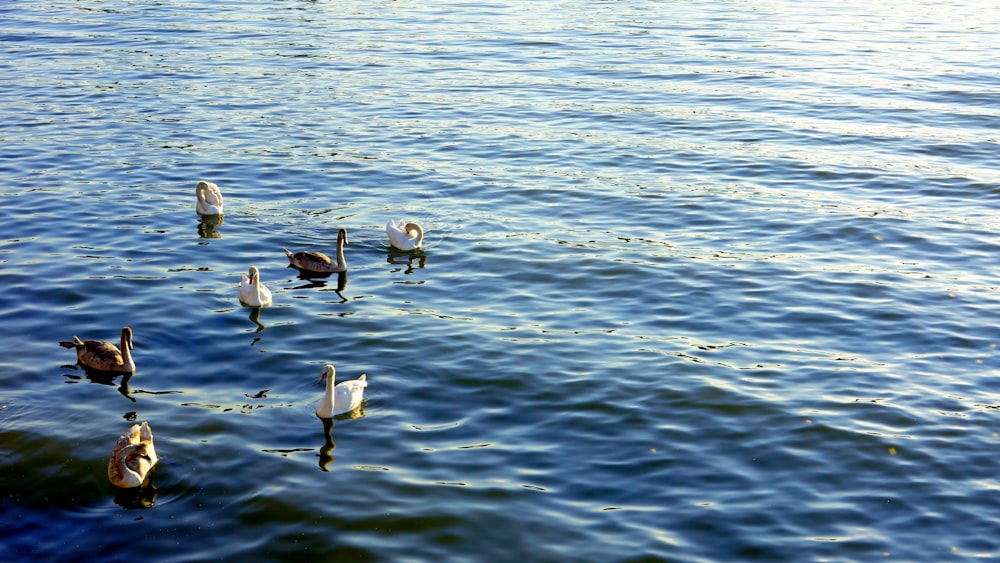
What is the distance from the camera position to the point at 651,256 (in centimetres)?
2086

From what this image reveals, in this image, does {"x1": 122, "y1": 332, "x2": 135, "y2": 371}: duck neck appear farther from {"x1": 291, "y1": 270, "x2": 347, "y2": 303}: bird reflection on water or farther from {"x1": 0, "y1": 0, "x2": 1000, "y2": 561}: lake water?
{"x1": 291, "y1": 270, "x2": 347, "y2": 303}: bird reflection on water

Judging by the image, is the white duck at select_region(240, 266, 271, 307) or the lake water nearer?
the lake water

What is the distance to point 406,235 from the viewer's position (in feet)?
68.4

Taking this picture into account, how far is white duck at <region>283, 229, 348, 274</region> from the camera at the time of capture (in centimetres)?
1991

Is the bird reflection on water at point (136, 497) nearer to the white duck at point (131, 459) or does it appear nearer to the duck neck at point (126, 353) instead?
the white duck at point (131, 459)

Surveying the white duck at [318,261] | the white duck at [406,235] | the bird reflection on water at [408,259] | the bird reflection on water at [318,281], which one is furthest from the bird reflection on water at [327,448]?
the white duck at [406,235]

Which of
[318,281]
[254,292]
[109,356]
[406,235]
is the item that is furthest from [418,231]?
[109,356]

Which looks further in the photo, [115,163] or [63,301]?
[115,163]

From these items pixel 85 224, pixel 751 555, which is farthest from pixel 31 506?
pixel 85 224

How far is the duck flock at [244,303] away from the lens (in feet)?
42.8

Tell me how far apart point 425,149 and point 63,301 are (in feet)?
36.4

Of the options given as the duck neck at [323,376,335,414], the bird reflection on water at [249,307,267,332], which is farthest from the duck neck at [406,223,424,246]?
the duck neck at [323,376,335,414]

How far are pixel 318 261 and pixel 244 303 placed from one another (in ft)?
6.31

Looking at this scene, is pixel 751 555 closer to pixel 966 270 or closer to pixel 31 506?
pixel 31 506
